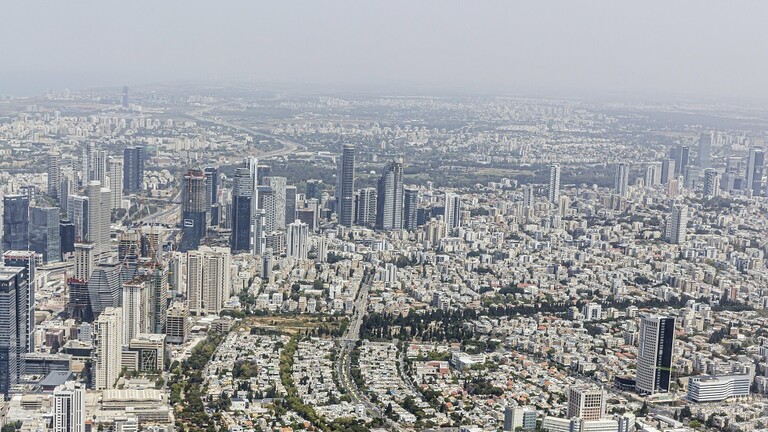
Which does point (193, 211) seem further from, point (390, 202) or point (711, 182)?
point (711, 182)

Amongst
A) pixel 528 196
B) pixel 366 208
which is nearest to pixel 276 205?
pixel 366 208

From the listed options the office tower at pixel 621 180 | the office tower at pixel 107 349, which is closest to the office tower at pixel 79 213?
the office tower at pixel 107 349

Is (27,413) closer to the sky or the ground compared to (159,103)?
closer to the ground

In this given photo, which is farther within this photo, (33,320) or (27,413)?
(33,320)

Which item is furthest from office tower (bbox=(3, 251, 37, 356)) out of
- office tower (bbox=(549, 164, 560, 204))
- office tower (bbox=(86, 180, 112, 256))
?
office tower (bbox=(549, 164, 560, 204))

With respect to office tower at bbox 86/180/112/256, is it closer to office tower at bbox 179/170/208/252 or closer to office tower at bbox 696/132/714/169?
office tower at bbox 179/170/208/252

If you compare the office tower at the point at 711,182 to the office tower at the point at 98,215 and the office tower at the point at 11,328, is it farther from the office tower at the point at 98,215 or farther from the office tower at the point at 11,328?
the office tower at the point at 11,328

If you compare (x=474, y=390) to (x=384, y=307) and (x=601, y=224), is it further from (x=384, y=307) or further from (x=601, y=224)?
(x=601, y=224)

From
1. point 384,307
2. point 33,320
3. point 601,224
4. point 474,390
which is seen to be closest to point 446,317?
point 384,307
